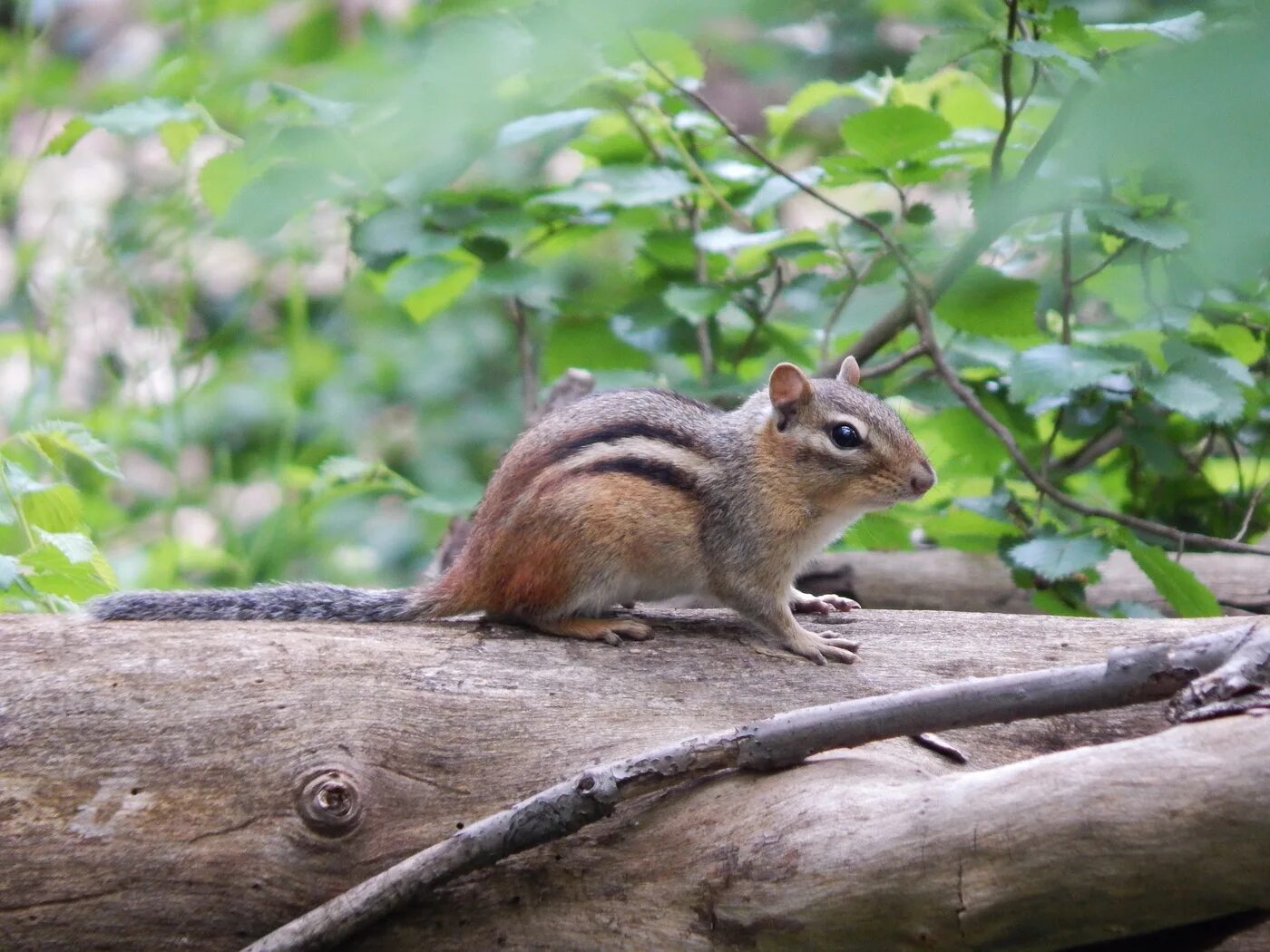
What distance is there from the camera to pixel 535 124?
125 inches

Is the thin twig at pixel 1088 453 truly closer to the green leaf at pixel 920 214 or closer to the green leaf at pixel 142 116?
the green leaf at pixel 920 214

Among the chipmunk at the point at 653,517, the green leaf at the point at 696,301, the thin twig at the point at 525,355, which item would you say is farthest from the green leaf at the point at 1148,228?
the thin twig at the point at 525,355

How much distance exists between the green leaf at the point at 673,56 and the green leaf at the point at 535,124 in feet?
0.74

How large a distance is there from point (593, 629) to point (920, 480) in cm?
84

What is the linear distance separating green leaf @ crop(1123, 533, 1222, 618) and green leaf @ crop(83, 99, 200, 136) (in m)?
2.56

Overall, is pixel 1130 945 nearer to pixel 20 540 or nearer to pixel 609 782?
pixel 609 782

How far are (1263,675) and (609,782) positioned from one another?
0.91m

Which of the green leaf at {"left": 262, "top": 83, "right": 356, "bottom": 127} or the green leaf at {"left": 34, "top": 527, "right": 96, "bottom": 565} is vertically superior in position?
the green leaf at {"left": 262, "top": 83, "right": 356, "bottom": 127}

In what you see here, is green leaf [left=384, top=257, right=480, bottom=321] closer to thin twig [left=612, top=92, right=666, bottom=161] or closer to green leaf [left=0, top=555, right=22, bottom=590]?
thin twig [left=612, top=92, right=666, bottom=161]

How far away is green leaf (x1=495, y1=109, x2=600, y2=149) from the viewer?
3102 millimetres

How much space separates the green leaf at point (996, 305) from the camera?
10.0 ft

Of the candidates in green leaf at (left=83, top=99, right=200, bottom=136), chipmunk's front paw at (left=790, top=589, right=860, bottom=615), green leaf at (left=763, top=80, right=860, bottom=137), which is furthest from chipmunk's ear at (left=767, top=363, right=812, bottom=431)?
green leaf at (left=83, top=99, right=200, bottom=136)

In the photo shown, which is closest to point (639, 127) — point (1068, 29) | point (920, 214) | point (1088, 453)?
point (920, 214)

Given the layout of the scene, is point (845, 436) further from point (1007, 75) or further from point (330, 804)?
point (330, 804)
